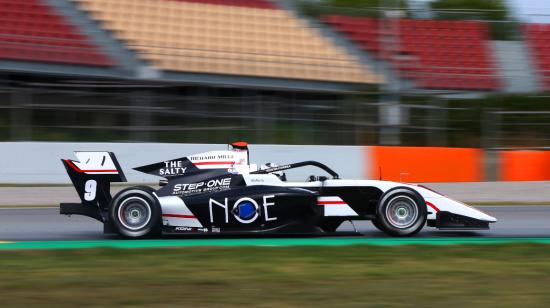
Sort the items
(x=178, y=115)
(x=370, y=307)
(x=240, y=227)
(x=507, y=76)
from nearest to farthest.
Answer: (x=370, y=307) < (x=240, y=227) < (x=178, y=115) < (x=507, y=76)

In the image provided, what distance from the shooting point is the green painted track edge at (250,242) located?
338 inches

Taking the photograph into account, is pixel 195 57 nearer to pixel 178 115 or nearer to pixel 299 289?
pixel 178 115

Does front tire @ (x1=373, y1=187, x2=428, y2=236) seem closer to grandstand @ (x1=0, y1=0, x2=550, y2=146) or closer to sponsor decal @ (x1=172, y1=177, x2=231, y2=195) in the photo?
sponsor decal @ (x1=172, y1=177, x2=231, y2=195)

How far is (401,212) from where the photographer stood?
9.11m

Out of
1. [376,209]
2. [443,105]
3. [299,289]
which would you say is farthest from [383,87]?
[299,289]

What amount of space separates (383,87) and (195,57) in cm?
424

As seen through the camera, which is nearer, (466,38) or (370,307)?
(370,307)

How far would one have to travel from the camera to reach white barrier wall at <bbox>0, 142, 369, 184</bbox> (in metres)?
15.8

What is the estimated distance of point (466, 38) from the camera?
2138 cm

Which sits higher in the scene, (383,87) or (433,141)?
(383,87)

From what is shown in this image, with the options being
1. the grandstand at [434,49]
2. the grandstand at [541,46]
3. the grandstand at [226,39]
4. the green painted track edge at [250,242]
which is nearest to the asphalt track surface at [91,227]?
the green painted track edge at [250,242]

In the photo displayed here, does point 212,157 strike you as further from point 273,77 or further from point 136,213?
point 273,77

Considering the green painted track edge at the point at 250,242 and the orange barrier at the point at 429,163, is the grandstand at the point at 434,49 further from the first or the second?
the green painted track edge at the point at 250,242

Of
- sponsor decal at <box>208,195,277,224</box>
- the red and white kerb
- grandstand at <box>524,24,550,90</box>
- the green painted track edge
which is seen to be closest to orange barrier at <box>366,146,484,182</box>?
grandstand at <box>524,24,550,90</box>
